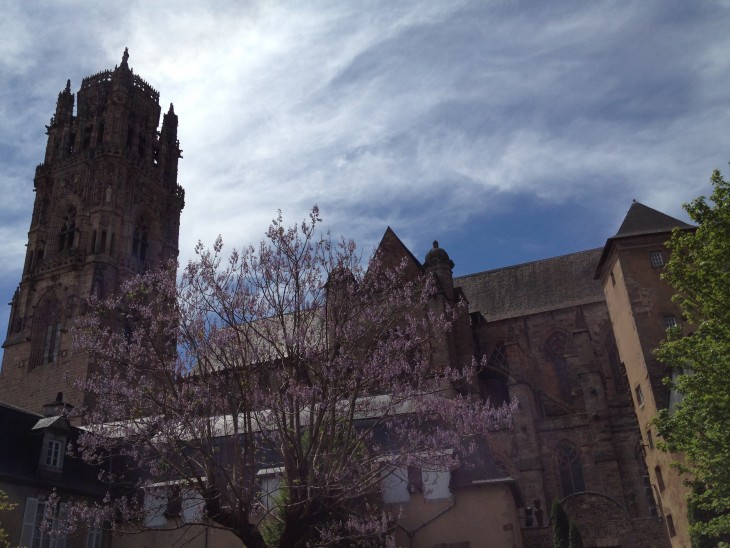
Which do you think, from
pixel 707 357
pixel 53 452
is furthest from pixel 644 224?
pixel 53 452

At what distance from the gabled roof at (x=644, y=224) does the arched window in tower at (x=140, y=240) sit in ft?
105

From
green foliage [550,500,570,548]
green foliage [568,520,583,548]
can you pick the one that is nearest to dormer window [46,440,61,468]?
green foliage [550,500,570,548]

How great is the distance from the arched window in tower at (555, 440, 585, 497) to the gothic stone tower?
2577cm

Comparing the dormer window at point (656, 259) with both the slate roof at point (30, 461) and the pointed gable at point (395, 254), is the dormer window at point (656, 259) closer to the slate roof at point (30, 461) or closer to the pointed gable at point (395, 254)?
the pointed gable at point (395, 254)

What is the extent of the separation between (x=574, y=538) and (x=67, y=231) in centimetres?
3779

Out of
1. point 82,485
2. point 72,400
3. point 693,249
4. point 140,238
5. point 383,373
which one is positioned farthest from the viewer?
point 140,238

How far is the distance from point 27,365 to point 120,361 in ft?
104

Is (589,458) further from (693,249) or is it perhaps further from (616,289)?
(693,249)

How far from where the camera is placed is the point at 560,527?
24.2m

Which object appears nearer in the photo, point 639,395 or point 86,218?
point 639,395

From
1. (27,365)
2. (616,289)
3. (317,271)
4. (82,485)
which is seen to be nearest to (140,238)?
(27,365)

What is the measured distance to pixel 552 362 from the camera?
34.3 m

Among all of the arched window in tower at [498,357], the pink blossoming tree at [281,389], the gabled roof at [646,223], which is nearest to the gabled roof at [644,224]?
the gabled roof at [646,223]

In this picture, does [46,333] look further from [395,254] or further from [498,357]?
[498,357]
